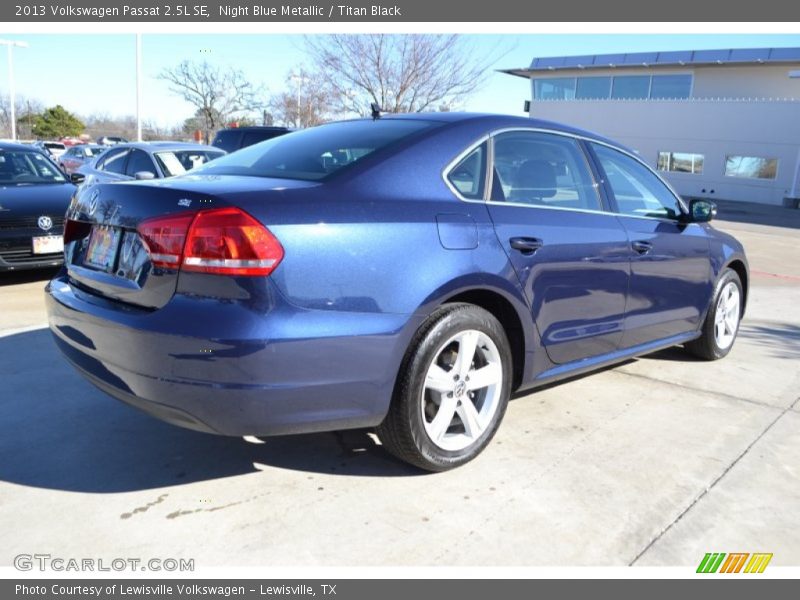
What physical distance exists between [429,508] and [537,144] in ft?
6.55

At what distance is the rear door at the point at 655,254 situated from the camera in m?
3.99

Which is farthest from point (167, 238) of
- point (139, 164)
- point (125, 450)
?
point (139, 164)

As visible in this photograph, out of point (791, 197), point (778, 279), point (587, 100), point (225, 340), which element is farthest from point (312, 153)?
point (587, 100)

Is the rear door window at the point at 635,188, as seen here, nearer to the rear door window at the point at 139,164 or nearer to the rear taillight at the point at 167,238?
the rear taillight at the point at 167,238

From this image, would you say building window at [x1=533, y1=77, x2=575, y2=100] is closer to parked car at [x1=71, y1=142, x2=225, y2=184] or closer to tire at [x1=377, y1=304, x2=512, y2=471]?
parked car at [x1=71, y1=142, x2=225, y2=184]

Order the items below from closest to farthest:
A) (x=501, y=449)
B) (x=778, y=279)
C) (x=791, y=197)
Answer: (x=501, y=449)
(x=778, y=279)
(x=791, y=197)

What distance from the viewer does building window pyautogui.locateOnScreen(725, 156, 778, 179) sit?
28.5 meters

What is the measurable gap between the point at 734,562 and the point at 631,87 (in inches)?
1388

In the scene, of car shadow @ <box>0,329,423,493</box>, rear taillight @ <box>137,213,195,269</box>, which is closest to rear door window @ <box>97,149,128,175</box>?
car shadow @ <box>0,329,423,493</box>

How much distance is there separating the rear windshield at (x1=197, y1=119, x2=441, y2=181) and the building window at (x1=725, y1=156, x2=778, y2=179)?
29793 mm

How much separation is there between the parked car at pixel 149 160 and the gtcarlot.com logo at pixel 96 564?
7.01 m

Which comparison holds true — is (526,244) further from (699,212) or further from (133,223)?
(699,212)
